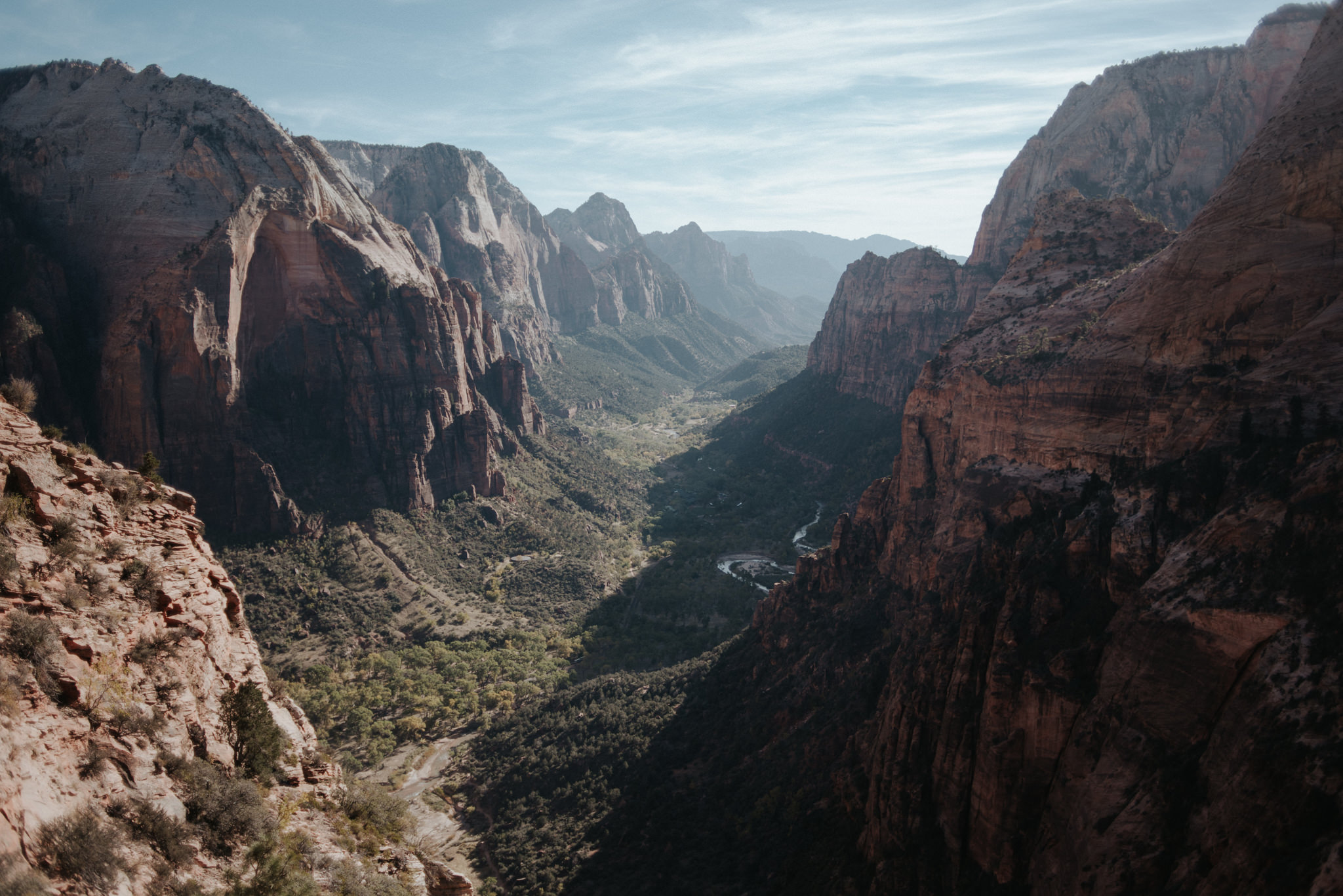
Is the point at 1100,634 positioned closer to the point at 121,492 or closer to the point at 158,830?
the point at 158,830

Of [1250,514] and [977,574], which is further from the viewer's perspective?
[977,574]

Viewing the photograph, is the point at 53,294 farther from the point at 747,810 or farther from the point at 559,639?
the point at 747,810

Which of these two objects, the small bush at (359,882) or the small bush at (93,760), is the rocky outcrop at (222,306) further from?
the small bush at (93,760)

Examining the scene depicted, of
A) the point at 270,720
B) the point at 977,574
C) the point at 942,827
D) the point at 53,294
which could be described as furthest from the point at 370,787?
the point at 53,294

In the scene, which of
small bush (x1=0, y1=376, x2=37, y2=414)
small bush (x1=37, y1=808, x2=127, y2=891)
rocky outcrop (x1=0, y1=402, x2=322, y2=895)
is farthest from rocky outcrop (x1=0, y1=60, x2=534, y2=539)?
small bush (x1=37, y1=808, x2=127, y2=891)

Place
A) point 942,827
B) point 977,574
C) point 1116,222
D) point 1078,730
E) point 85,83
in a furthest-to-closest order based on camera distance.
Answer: point 85,83 < point 1116,222 < point 977,574 < point 942,827 < point 1078,730

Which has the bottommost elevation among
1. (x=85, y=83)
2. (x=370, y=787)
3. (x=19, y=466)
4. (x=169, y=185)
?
(x=370, y=787)

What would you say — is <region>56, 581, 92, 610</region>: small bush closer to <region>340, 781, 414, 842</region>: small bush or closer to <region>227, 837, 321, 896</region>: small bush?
<region>227, 837, 321, 896</region>: small bush
